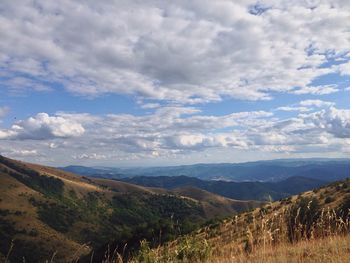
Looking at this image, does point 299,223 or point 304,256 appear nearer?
point 304,256

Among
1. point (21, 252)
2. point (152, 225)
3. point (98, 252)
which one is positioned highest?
point (152, 225)

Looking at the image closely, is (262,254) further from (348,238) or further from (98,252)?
(98,252)

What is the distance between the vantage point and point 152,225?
90.9m

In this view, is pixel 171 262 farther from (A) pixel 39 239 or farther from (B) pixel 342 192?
(A) pixel 39 239

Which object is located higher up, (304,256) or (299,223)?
(299,223)

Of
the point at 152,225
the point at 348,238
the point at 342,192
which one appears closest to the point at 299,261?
the point at 348,238

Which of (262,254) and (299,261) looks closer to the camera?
(299,261)

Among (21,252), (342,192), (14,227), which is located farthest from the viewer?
(14,227)

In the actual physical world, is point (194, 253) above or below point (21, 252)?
above

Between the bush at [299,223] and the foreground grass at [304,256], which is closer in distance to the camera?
the foreground grass at [304,256]

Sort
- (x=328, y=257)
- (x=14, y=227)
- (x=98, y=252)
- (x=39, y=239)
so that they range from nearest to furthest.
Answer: (x=328, y=257), (x=98, y=252), (x=39, y=239), (x=14, y=227)

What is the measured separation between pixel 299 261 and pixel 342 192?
3546 cm

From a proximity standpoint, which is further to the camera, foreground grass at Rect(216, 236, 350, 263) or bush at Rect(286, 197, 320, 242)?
bush at Rect(286, 197, 320, 242)

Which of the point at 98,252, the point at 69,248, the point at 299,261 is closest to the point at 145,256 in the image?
the point at 299,261
